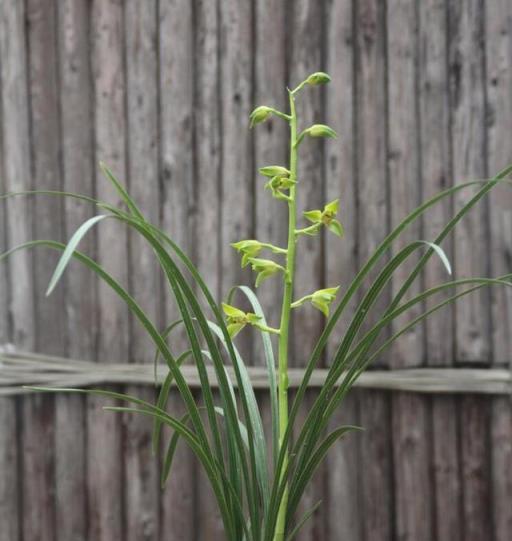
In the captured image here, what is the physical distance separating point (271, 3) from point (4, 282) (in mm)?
1004

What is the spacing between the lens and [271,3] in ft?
8.12

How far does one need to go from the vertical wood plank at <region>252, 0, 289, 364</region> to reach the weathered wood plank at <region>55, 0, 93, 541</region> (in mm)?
457

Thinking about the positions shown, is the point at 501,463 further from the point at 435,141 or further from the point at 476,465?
the point at 435,141

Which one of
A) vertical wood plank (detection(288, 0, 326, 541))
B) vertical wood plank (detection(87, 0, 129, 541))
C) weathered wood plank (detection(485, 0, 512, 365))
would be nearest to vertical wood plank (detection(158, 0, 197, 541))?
vertical wood plank (detection(87, 0, 129, 541))

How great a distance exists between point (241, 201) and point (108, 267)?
39 cm

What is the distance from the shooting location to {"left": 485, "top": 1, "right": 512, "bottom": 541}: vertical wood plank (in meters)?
2.31

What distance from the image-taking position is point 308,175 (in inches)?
96.0

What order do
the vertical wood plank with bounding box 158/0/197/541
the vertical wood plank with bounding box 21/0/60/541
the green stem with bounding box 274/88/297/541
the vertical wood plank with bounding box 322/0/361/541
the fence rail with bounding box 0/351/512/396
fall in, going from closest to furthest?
the green stem with bounding box 274/88/297/541 < the fence rail with bounding box 0/351/512/396 < the vertical wood plank with bounding box 322/0/361/541 < the vertical wood plank with bounding box 158/0/197/541 < the vertical wood plank with bounding box 21/0/60/541

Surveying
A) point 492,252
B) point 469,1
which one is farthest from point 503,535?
point 469,1

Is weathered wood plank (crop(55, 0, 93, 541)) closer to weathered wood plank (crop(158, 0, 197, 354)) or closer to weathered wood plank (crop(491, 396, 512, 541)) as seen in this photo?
weathered wood plank (crop(158, 0, 197, 354))

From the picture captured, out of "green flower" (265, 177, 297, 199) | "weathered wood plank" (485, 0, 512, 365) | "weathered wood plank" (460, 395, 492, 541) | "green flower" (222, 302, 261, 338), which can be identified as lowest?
"weathered wood plank" (460, 395, 492, 541)

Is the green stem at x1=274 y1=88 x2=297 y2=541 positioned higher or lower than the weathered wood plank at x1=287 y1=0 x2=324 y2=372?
lower

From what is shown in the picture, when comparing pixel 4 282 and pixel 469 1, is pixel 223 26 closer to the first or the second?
pixel 469 1

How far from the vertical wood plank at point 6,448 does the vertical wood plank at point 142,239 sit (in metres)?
0.31
